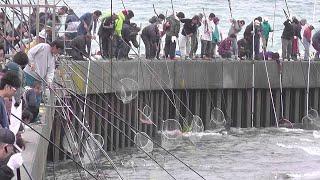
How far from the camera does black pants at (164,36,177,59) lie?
27297 mm

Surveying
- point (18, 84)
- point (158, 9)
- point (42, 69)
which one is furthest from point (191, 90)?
point (158, 9)

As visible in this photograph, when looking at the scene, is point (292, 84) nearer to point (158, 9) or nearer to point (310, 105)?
point (310, 105)

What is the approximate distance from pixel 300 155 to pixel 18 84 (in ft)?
51.9

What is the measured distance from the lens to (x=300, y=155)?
24844 mm

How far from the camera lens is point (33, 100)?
13672 mm

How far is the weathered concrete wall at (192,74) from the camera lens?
24203 millimetres

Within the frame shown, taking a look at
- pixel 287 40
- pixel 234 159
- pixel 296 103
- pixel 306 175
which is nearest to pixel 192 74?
pixel 234 159

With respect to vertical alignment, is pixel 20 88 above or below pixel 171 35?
below

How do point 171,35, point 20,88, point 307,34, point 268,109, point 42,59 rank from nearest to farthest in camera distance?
1. point 20,88
2. point 42,59
3. point 171,35
4. point 268,109
5. point 307,34

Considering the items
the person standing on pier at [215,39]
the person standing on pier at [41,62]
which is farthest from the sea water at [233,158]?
the person standing on pier at [41,62]

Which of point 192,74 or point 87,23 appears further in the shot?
point 192,74

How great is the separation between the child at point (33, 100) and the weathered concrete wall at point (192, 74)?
8742 millimetres

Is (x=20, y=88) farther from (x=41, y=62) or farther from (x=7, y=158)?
(x=41, y=62)

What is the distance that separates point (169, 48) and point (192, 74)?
1.07m
